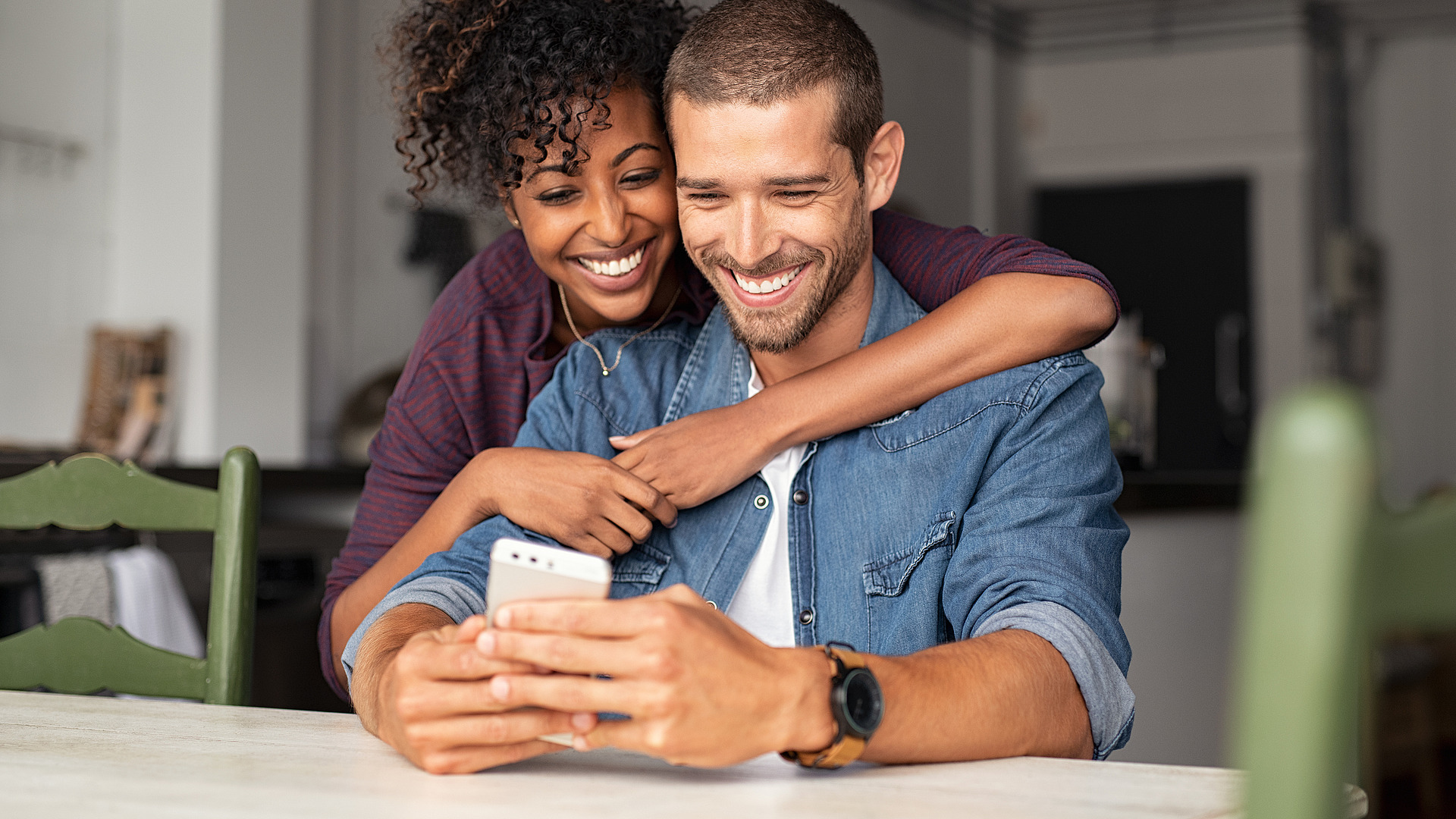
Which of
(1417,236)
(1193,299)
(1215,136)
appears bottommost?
(1193,299)

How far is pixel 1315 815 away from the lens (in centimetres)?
46

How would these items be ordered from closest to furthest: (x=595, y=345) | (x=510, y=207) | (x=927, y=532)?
(x=927, y=532), (x=595, y=345), (x=510, y=207)

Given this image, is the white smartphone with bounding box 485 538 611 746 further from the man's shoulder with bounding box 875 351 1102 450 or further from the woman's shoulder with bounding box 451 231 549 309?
the woman's shoulder with bounding box 451 231 549 309

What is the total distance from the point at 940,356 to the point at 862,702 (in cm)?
52

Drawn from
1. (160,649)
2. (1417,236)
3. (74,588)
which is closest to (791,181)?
(160,649)

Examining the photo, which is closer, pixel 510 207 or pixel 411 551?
pixel 411 551

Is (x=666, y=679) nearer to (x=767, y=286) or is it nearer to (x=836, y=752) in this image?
(x=836, y=752)

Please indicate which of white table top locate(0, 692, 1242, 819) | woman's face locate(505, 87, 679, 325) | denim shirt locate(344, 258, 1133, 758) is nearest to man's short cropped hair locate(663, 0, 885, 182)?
woman's face locate(505, 87, 679, 325)

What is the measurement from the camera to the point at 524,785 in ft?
2.89

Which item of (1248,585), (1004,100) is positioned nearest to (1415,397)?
(1004,100)

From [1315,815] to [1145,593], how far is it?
92.5 inches

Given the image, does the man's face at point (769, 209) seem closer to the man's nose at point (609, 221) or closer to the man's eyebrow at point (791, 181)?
the man's eyebrow at point (791, 181)

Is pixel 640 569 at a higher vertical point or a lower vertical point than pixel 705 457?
lower

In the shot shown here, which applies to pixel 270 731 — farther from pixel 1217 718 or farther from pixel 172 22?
pixel 172 22
